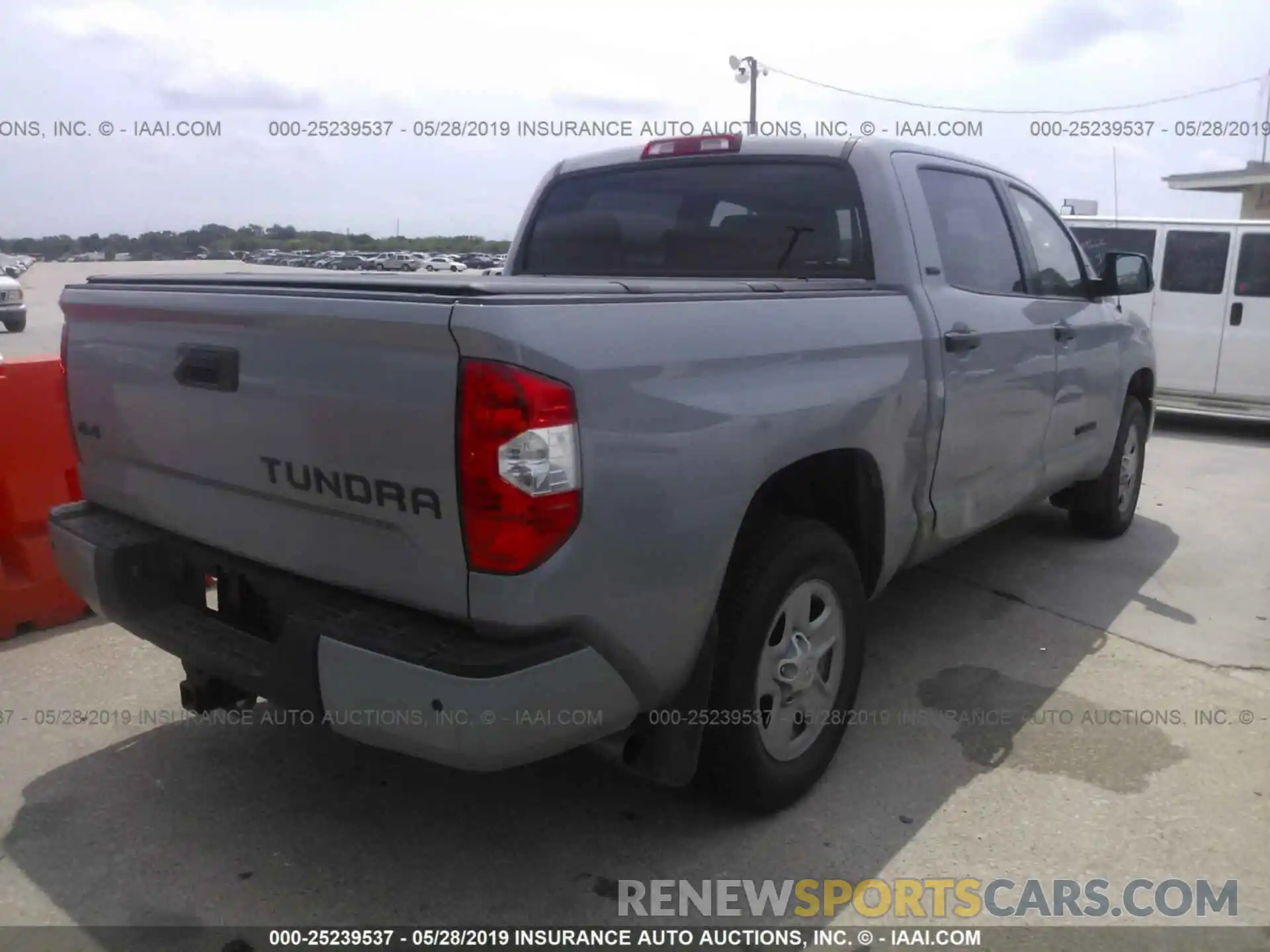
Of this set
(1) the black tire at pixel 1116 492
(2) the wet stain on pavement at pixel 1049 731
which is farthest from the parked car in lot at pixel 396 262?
(1) the black tire at pixel 1116 492

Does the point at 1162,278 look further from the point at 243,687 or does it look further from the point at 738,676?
the point at 243,687

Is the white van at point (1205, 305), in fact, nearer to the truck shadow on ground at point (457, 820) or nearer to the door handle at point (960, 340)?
the door handle at point (960, 340)

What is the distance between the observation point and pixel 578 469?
6.95 ft

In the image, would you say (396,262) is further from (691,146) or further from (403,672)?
(403,672)

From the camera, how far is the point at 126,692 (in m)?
3.75

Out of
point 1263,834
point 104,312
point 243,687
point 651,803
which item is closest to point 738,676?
point 651,803

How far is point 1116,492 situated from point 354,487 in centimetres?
471

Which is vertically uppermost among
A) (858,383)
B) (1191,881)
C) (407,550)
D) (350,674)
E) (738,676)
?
(858,383)

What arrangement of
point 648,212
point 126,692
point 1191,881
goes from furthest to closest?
1. point 648,212
2. point 126,692
3. point 1191,881

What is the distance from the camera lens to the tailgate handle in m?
2.47

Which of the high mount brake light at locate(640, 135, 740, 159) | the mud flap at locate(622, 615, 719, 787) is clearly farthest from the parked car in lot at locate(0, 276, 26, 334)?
the mud flap at locate(622, 615, 719, 787)

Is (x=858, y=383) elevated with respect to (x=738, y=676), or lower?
elevated

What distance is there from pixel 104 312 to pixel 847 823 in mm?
2530

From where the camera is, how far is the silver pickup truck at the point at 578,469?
6.94 feet
